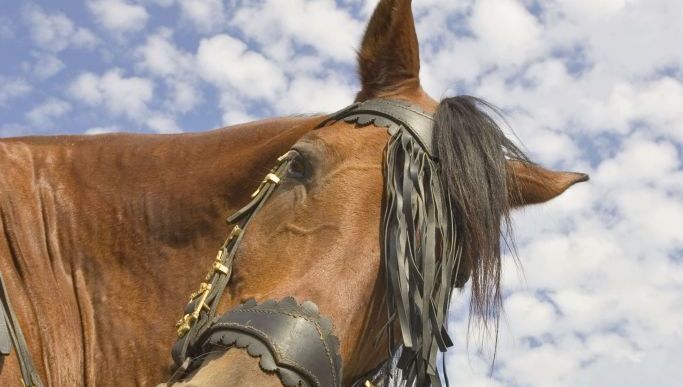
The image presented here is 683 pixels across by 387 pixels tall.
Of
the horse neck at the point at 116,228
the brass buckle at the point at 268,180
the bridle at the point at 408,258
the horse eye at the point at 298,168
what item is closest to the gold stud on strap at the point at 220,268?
the bridle at the point at 408,258

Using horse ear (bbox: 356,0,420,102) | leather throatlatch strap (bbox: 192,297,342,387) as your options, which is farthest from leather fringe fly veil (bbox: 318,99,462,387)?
horse ear (bbox: 356,0,420,102)

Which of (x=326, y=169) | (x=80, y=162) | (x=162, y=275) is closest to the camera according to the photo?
(x=326, y=169)

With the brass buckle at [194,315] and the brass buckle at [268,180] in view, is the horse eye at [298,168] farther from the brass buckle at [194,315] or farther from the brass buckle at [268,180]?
the brass buckle at [194,315]

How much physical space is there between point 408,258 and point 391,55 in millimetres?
1307

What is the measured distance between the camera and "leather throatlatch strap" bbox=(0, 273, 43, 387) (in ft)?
11.2

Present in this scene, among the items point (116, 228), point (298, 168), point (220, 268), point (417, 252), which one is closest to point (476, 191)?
point (417, 252)

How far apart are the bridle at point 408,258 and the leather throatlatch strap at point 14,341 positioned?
0.57 meters

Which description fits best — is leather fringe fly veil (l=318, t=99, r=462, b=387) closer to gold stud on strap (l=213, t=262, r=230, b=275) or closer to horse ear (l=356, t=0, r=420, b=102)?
horse ear (l=356, t=0, r=420, b=102)

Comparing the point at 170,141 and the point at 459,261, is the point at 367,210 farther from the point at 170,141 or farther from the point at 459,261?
the point at 170,141

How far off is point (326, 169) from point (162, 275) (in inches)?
37.9

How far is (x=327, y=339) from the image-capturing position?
3.14m

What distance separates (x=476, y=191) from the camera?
372 centimetres

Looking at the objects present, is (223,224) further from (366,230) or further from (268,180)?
(366,230)

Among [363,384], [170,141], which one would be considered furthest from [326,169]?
[170,141]
